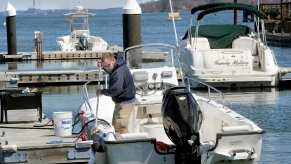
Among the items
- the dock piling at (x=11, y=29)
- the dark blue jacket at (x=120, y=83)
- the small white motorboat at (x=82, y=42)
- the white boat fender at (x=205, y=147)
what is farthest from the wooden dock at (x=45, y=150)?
the small white motorboat at (x=82, y=42)

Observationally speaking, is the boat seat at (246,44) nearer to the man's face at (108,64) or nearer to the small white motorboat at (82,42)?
the man's face at (108,64)

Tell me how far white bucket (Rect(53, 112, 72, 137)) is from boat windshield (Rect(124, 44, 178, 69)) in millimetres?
2253

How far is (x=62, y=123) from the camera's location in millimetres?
13766

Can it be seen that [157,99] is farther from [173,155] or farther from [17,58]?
[17,58]

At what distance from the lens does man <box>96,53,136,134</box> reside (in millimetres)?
12516

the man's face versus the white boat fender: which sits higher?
the man's face

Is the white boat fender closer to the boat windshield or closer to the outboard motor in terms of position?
the outboard motor

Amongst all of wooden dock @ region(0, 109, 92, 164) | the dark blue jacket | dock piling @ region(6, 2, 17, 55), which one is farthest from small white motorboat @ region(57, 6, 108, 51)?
the dark blue jacket

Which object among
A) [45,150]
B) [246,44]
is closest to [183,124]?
[45,150]

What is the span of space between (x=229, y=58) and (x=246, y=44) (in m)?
1.68

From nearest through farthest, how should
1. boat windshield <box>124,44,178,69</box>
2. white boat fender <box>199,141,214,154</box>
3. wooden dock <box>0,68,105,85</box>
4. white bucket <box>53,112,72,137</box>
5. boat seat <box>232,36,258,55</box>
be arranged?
white boat fender <box>199,141,214,154</box> → white bucket <box>53,112,72,137</box> → boat windshield <box>124,44,178,69</box> → boat seat <box>232,36,258,55</box> → wooden dock <box>0,68,105,85</box>

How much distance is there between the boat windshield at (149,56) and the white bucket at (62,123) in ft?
7.39

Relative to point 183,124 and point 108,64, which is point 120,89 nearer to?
point 108,64

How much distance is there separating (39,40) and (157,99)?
2515cm
